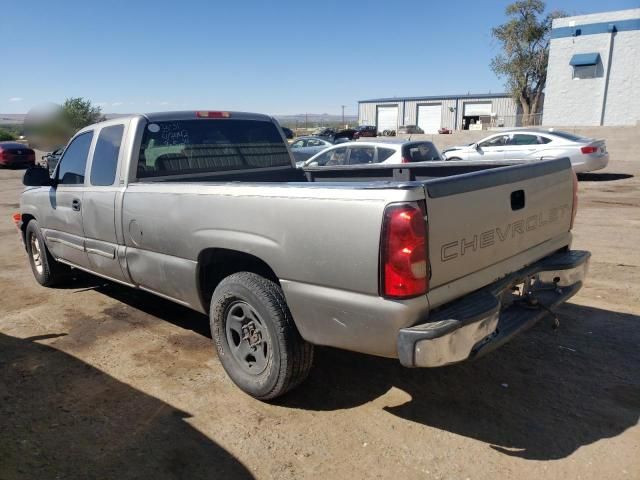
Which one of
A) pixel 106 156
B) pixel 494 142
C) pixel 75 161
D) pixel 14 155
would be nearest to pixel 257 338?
pixel 106 156

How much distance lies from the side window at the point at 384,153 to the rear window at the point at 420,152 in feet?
0.85

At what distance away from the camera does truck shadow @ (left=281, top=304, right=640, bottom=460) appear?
305cm

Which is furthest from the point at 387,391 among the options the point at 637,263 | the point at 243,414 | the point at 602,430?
the point at 637,263

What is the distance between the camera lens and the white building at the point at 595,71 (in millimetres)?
30500

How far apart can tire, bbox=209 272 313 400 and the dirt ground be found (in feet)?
0.61

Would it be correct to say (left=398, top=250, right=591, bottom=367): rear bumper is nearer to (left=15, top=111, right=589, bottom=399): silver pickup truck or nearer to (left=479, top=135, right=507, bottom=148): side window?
(left=15, top=111, right=589, bottom=399): silver pickup truck

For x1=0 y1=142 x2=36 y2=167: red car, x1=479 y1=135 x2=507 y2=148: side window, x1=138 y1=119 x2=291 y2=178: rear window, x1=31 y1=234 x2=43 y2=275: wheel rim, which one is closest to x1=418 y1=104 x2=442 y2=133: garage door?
x1=0 y1=142 x2=36 y2=167: red car

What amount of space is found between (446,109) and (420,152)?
56399 millimetres

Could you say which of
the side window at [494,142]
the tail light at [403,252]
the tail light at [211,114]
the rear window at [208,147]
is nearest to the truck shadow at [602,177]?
the side window at [494,142]

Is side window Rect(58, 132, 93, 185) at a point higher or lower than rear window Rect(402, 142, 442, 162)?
higher

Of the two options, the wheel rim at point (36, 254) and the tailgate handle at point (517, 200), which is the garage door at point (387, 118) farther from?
the tailgate handle at point (517, 200)

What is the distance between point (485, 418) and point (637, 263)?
14.6ft

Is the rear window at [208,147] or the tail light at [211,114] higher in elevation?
the tail light at [211,114]

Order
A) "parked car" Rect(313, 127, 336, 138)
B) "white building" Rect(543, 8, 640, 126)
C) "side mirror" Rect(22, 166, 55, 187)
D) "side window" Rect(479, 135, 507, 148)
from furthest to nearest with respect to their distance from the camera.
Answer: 1. "parked car" Rect(313, 127, 336, 138)
2. "white building" Rect(543, 8, 640, 126)
3. "side window" Rect(479, 135, 507, 148)
4. "side mirror" Rect(22, 166, 55, 187)
